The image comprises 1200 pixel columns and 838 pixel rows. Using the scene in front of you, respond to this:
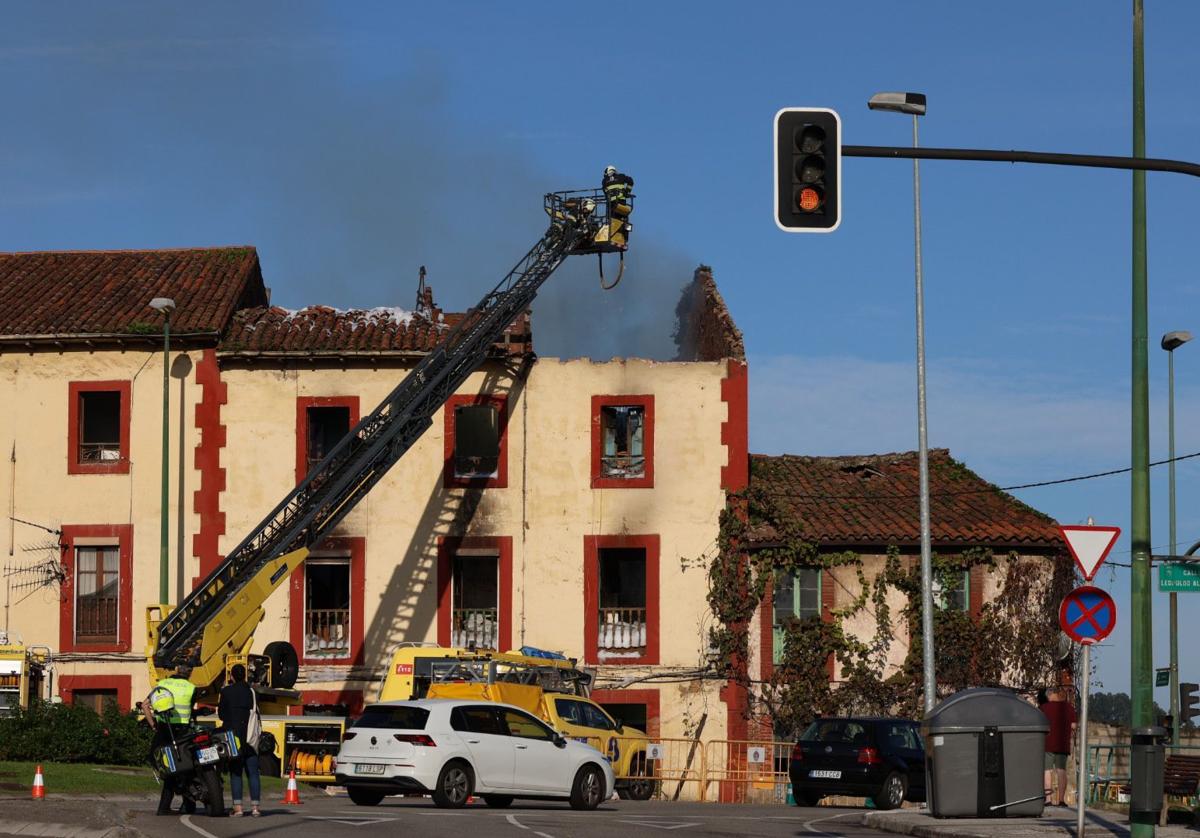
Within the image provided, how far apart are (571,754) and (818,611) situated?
602 inches

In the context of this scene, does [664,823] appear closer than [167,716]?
No

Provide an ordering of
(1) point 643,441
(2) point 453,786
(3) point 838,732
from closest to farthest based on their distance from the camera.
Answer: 1. (2) point 453,786
2. (3) point 838,732
3. (1) point 643,441

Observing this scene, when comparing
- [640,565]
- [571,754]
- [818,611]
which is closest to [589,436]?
[640,565]

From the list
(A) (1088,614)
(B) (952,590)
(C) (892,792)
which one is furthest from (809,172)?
(B) (952,590)

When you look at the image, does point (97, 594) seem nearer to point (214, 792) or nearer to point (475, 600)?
point (475, 600)

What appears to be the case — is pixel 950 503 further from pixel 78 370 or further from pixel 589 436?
pixel 78 370

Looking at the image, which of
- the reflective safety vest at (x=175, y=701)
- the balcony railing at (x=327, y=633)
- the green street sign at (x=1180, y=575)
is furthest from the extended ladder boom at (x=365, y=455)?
the green street sign at (x=1180, y=575)

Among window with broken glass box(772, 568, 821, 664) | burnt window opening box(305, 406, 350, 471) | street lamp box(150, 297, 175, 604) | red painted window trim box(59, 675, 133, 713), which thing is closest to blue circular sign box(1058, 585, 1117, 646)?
street lamp box(150, 297, 175, 604)

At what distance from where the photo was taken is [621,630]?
40.8 m

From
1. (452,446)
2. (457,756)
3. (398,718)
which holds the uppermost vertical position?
(452,446)

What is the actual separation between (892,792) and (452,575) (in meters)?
13.1

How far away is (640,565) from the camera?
41469 millimetres

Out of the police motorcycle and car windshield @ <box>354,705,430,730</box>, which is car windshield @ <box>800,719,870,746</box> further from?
the police motorcycle

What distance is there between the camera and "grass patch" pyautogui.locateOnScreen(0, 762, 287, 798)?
25391 mm
